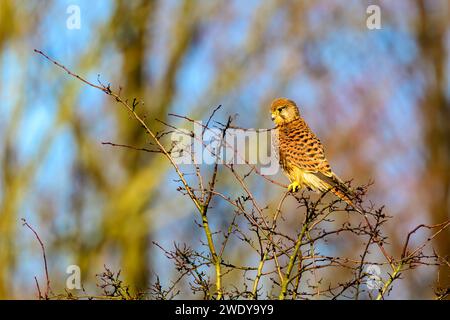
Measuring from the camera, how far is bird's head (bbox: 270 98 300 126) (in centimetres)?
672

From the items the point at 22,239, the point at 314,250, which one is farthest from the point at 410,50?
the point at 314,250

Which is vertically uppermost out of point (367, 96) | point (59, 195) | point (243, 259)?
point (367, 96)

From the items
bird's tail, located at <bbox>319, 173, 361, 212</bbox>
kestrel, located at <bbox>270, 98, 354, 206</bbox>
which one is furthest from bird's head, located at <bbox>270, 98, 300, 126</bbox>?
bird's tail, located at <bbox>319, 173, 361, 212</bbox>

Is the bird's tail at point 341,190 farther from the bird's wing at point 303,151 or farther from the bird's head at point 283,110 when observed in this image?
the bird's head at point 283,110

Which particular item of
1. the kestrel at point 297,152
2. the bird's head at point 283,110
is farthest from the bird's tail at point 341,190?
the bird's head at point 283,110

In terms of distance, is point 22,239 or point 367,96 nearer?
A: point 22,239

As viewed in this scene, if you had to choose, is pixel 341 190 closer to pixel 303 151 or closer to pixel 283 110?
pixel 303 151

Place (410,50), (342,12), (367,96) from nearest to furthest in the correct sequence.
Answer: (342,12) < (410,50) < (367,96)

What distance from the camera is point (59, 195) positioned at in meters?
17.3

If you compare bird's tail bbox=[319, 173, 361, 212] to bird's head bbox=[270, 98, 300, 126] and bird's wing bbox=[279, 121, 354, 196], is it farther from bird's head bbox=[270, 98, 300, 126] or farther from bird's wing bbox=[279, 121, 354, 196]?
bird's head bbox=[270, 98, 300, 126]

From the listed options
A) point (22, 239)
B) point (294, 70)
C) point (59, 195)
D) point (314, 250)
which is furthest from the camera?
point (59, 195)
